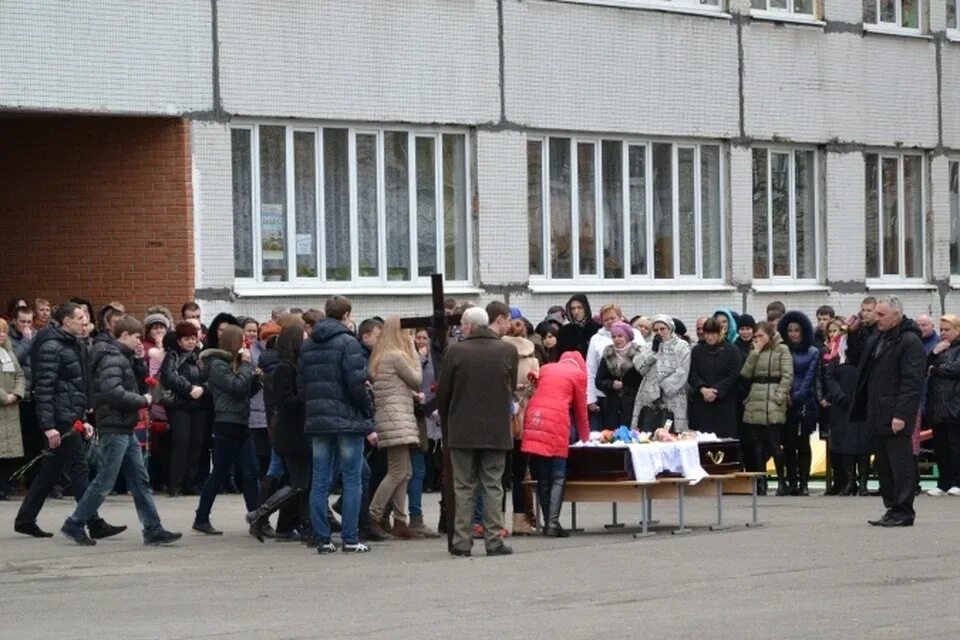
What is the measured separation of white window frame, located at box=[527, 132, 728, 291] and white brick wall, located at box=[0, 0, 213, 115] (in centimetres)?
518

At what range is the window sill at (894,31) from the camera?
107 feet

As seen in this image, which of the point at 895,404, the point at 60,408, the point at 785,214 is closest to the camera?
the point at 60,408

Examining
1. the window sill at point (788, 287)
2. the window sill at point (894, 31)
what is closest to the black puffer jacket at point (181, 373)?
the window sill at point (788, 287)

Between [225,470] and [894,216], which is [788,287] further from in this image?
[225,470]

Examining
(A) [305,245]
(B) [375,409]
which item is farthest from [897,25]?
(B) [375,409]

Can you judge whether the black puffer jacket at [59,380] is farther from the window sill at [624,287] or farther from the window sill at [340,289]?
the window sill at [624,287]

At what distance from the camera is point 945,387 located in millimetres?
22828

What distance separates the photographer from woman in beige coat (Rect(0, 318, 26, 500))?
2148cm

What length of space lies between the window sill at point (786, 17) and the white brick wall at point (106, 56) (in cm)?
898

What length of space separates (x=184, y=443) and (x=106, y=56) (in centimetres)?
426

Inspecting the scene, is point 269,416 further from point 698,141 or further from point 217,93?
point 698,141

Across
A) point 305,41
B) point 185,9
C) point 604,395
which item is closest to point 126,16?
point 185,9

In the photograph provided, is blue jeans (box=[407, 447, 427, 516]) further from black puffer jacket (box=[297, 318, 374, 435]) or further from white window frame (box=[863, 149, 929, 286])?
white window frame (box=[863, 149, 929, 286])

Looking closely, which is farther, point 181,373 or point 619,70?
point 619,70
